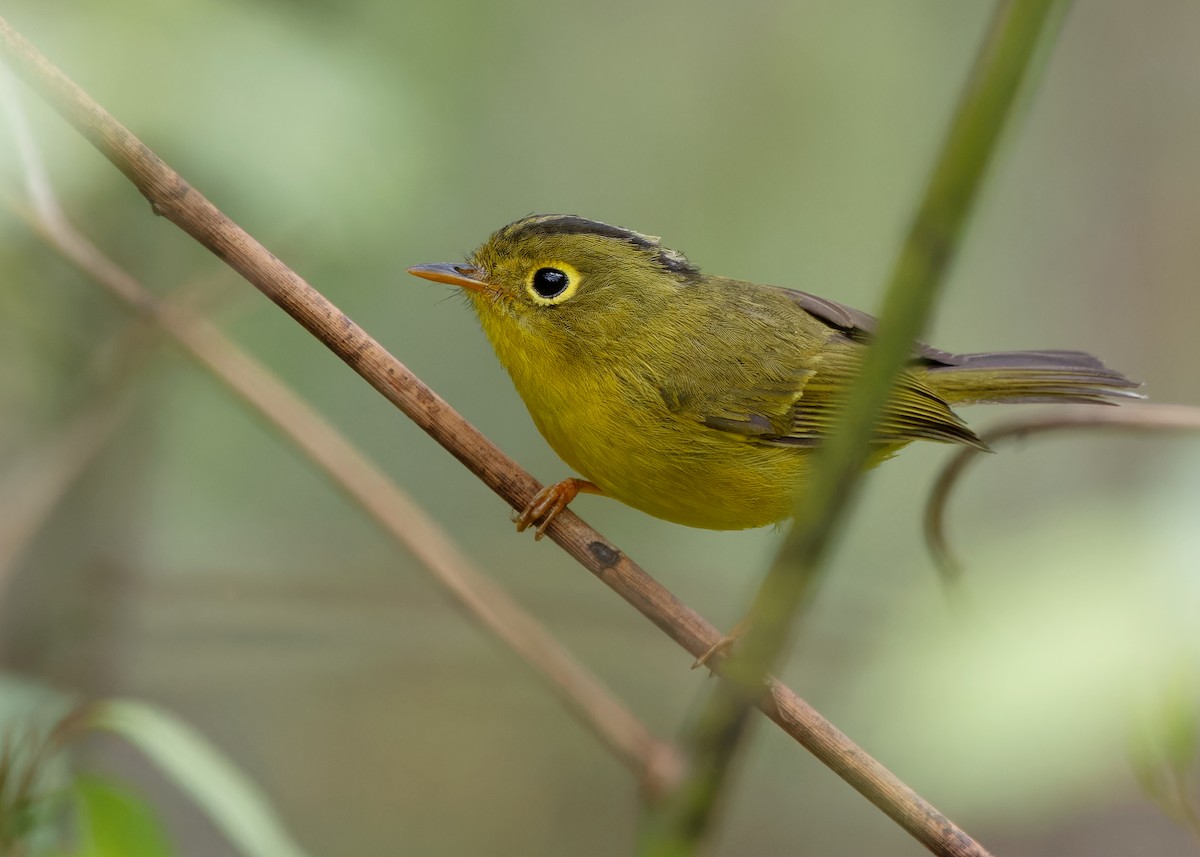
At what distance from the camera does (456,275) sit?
2855mm

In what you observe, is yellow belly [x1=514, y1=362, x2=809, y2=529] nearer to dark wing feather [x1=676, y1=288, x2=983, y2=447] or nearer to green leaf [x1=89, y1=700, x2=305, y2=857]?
dark wing feather [x1=676, y1=288, x2=983, y2=447]

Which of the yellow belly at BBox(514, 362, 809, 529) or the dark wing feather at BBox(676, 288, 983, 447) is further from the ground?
the dark wing feather at BBox(676, 288, 983, 447)

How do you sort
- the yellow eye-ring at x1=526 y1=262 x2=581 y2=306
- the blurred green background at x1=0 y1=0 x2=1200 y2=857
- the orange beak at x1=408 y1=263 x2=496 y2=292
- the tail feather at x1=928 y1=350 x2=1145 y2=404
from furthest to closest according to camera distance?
the tail feather at x1=928 y1=350 x2=1145 y2=404 < the yellow eye-ring at x1=526 y1=262 x2=581 y2=306 < the orange beak at x1=408 y1=263 x2=496 y2=292 < the blurred green background at x1=0 y1=0 x2=1200 y2=857

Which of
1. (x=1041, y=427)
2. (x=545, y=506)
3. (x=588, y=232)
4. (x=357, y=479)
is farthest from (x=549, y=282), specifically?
(x=1041, y=427)

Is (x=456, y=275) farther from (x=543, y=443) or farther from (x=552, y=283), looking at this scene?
(x=543, y=443)

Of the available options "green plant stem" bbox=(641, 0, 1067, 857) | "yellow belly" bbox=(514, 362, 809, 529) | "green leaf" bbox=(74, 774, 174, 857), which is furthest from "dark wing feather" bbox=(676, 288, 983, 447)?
"green plant stem" bbox=(641, 0, 1067, 857)

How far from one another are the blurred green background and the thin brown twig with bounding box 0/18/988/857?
233mm

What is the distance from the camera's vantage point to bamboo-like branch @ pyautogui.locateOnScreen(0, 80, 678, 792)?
1.72 metres

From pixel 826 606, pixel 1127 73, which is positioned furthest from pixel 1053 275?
pixel 826 606

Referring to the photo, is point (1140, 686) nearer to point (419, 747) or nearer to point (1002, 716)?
point (1002, 716)

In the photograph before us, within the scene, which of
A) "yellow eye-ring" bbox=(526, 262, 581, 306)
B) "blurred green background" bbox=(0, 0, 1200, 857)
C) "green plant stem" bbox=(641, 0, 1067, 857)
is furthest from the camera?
"yellow eye-ring" bbox=(526, 262, 581, 306)

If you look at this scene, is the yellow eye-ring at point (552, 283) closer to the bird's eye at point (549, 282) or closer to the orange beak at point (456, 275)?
the bird's eye at point (549, 282)

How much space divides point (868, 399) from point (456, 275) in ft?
7.65

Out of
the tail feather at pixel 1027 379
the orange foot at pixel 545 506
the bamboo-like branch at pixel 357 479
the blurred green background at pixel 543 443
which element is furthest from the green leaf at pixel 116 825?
the tail feather at pixel 1027 379
